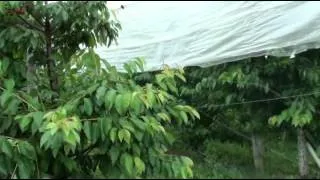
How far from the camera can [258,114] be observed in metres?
4.75

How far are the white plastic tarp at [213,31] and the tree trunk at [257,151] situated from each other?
112cm

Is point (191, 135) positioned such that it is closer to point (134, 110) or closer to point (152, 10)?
point (152, 10)

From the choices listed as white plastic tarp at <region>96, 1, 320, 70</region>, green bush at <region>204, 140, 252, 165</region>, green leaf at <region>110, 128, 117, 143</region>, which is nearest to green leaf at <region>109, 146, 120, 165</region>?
green leaf at <region>110, 128, 117, 143</region>

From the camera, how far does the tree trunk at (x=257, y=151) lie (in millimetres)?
5250

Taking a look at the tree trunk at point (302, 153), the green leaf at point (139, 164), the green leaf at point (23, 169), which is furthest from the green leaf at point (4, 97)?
the tree trunk at point (302, 153)

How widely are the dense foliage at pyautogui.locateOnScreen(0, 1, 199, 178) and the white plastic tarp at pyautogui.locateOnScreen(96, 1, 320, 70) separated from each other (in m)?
0.69

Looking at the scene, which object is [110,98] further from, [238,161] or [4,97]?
[238,161]

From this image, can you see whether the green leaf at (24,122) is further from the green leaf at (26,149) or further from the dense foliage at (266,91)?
the dense foliage at (266,91)

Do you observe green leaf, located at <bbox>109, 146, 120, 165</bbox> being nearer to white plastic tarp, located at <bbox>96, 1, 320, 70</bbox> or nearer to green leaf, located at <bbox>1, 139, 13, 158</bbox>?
green leaf, located at <bbox>1, 139, 13, 158</bbox>

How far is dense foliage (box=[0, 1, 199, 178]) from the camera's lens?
2363 mm

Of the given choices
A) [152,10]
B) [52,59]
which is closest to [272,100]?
[152,10]

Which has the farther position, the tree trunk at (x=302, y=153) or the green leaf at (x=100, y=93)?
the tree trunk at (x=302, y=153)

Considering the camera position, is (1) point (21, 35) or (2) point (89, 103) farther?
(1) point (21, 35)

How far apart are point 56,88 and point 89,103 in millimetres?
601
